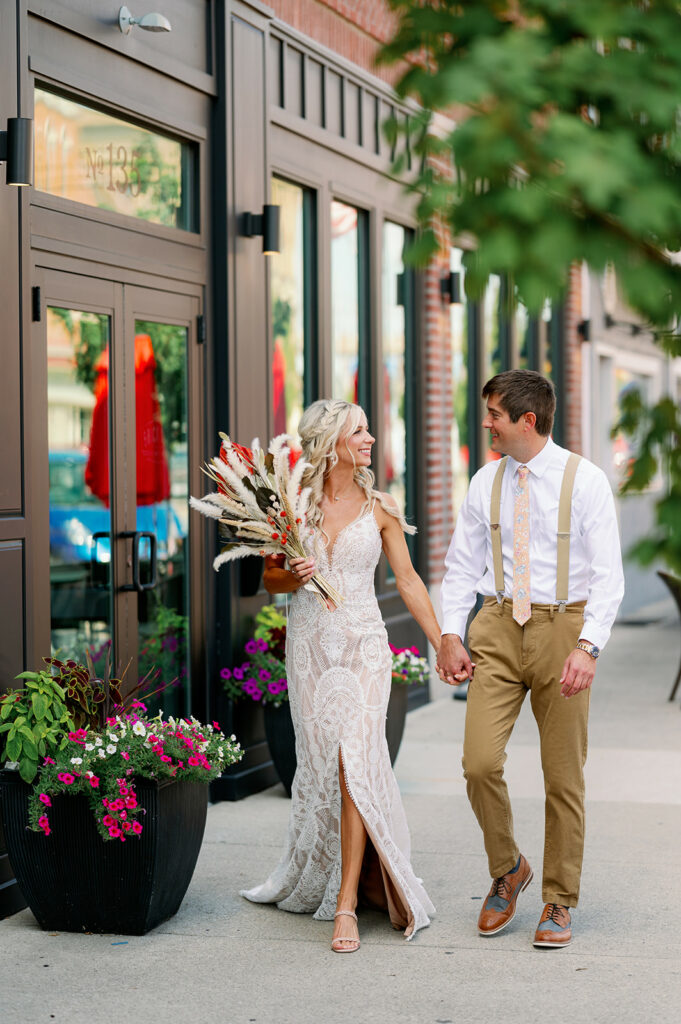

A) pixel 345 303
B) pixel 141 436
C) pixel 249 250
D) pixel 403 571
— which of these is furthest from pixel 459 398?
pixel 403 571

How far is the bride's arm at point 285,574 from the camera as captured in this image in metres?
5.21

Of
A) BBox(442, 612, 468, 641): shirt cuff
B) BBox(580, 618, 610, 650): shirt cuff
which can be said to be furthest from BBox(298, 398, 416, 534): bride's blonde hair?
BBox(580, 618, 610, 650): shirt cuff

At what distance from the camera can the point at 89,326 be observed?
6551mm

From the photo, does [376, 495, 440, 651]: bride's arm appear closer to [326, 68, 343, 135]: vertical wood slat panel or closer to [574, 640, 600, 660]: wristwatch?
[574, 640, 600, 660]: wristwatch

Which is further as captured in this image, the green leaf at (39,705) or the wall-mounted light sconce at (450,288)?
the wall-mounted light sconce at (450,288)

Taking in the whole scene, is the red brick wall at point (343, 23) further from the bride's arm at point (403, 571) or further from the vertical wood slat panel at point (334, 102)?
the bride's arm at point (403, 571)

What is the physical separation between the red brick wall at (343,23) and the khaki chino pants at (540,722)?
4682 millimetres

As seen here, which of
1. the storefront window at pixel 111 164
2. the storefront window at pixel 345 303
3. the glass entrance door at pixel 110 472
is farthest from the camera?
the storefront window at pixel 345 303

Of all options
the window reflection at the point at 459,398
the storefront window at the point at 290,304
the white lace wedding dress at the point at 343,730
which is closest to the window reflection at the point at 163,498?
the storefront window at the point at 290,304

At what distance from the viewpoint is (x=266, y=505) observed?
527 cm

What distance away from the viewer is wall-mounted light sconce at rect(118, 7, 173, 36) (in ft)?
21.7

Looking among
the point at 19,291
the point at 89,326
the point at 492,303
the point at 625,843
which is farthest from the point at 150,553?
the point at 492,303

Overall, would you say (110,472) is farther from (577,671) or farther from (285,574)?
(577,671)

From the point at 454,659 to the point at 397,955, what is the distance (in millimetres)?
1075
